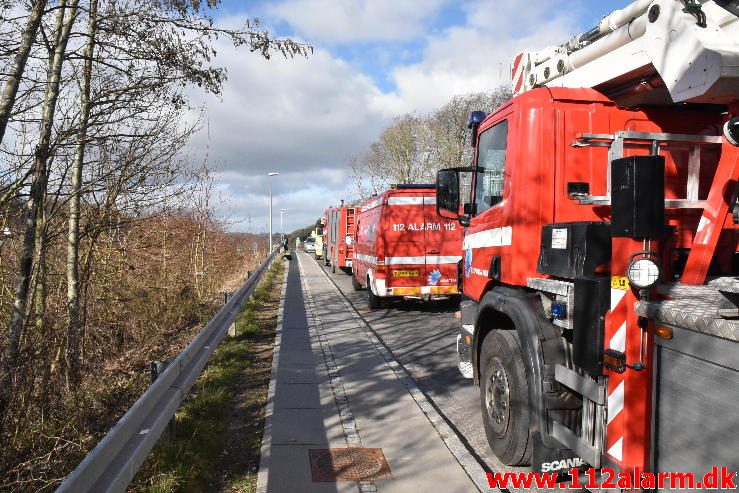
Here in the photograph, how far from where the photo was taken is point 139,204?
22.1ft

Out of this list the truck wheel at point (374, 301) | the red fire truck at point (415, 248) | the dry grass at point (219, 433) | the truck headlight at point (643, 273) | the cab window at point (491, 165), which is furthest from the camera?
the truck wheel at point (374, 301)

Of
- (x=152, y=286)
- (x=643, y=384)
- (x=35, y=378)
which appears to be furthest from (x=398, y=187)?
(x=643, y=384)

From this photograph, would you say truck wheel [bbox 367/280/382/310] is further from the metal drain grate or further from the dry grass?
the metal drain grate

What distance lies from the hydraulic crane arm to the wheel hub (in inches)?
87.4

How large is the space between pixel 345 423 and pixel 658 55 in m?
3.91

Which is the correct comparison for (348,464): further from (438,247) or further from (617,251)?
(438,247)

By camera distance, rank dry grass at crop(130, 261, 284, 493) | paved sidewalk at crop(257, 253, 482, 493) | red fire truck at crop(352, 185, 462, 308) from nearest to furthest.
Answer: dry grass at crop(130, 261, 284, 493), paved sidewalk at crop(257, 253, 482, 493), red fire truck at crop(352, 185, 462, 308)

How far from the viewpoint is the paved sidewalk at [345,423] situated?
13.4 feet

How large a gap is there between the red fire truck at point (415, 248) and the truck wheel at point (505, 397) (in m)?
7.79

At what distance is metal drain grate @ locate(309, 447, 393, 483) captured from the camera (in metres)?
Answer: 4.16

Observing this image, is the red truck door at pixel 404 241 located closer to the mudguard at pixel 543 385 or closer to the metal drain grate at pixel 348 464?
the metal drain grate at pixel 348 464

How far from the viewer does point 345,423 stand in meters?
5.35

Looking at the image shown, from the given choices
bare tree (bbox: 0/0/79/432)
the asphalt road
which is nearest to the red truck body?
the asphalt road

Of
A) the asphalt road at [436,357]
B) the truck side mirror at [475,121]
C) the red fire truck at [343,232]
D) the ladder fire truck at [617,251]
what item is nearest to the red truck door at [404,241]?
the asphalt road at [436,357]
